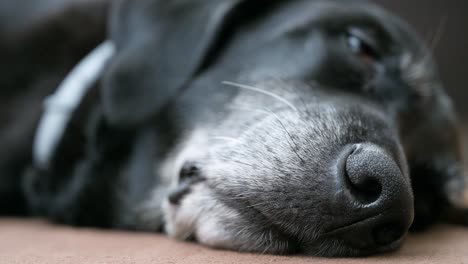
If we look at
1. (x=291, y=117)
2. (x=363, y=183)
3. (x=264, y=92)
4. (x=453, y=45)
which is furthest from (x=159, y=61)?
(x=453, y=45)

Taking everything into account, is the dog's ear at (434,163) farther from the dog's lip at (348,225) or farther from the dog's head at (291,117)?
the dog's lip at (348,225)

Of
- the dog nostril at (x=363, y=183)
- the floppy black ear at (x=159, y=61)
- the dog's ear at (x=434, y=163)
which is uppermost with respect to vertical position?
the floppy black ear at (x=159, y=61)

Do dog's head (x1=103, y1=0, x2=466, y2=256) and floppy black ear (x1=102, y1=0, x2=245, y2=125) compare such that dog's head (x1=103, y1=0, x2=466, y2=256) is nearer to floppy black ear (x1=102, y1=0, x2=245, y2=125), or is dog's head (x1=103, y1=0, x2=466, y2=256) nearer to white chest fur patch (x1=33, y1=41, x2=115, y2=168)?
floppy black ear (x1=102, y1=0, x2=245, y2=125)

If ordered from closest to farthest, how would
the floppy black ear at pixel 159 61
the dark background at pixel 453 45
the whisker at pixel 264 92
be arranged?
the whisker at pixel 264 92, the floppy black ear at pixel 159 61, the dark background at pixel 453 45

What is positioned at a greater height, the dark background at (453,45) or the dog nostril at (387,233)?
the dark background at (453,45)

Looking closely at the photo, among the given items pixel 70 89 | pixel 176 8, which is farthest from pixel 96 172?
pixel 176 8

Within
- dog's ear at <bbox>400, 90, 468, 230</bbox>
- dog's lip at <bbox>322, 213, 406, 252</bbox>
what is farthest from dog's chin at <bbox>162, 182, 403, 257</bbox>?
dog's ear at <bbox>400, 90, 468, 230</bbox>

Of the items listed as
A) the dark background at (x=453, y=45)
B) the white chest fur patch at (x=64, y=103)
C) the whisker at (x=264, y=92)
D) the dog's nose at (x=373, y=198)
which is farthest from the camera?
the dark background at (x=453, y=45)

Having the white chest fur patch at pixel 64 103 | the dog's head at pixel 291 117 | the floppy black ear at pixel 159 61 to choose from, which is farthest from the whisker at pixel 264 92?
the white chest fur patch at pixel 64 103
